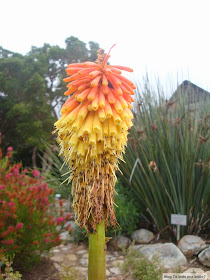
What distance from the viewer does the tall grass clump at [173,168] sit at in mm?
3967

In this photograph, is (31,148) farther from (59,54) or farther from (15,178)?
(15,178)

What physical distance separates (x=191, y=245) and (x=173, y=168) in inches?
46.1

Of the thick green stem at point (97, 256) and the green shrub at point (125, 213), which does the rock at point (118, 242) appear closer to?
the green shrub at point (125, 213)

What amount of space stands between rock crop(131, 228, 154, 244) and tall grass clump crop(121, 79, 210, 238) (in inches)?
9.9

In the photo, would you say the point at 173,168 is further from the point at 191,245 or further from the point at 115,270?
the point at 115,270

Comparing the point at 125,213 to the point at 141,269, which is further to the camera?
the point at 125,213

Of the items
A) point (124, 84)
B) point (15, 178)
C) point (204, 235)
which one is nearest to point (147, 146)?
point (204, 235)

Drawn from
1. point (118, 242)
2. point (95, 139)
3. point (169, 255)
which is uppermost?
point (95, 139)

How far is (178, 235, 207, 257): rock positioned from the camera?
3.77 meters

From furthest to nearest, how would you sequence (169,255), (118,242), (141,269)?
(118,242) → (169,255) → (141,269)

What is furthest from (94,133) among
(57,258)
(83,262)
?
(57,258)

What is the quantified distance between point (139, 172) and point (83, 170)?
2647mm

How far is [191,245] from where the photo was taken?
3809 mm

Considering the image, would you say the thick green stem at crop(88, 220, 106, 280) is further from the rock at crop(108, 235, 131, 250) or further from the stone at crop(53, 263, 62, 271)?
the rock at crop(108, 235, 131, 250)
